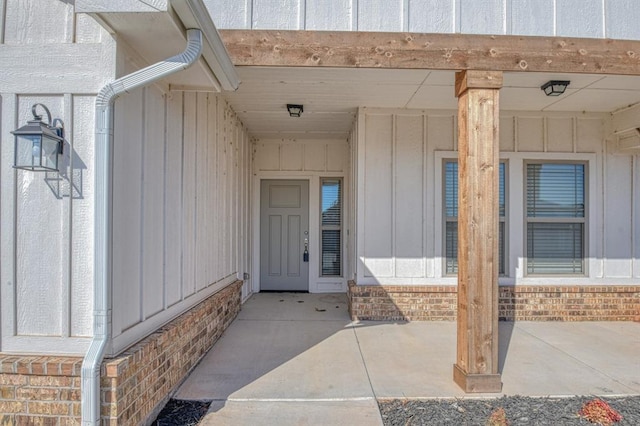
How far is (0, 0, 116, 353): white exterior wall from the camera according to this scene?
243cm

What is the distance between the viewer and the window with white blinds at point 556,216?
582 cm

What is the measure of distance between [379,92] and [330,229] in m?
3.35

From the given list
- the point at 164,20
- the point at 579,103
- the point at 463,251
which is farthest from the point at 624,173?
the point at 164,20

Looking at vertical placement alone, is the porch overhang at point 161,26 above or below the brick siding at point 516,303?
above

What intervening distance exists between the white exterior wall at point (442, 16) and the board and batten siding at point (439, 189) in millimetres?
2018

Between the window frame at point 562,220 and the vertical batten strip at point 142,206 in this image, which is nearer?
the vertical batten strip at point 142,206

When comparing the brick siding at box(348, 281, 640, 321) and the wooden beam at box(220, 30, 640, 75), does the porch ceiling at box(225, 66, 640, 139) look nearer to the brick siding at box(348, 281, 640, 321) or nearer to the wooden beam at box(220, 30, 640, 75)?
the wooden beam at box(220, 30, 640, 75)

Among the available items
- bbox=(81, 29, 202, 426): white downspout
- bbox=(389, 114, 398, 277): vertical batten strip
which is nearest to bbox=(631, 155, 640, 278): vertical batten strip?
bbox=(389, 114, 398, 277): vertical batten strip

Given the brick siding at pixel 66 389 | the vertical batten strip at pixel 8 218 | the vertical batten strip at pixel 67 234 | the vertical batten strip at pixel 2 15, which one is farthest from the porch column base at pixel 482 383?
the vertical batten strip at pixel 2 15

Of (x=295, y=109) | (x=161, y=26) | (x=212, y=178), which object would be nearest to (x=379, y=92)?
(x=295, y=109)

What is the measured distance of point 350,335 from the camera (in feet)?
16.0

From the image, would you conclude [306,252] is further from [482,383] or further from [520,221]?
[482,383]

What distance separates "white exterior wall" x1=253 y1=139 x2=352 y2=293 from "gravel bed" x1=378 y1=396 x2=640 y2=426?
4.53 metres

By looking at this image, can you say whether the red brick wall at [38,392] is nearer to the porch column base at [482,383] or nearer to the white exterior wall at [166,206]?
the white exterior wall at [166,206]
